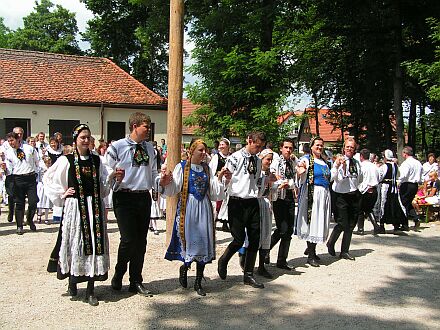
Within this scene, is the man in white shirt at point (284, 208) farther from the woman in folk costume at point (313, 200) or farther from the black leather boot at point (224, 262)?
the black leather boot at point (224, 262)

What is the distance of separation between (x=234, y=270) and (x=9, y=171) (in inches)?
202

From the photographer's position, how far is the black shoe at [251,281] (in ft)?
19.2

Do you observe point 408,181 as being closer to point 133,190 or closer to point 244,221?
point 244,221

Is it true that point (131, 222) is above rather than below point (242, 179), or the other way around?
below

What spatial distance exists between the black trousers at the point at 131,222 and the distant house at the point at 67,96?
18.8 metres

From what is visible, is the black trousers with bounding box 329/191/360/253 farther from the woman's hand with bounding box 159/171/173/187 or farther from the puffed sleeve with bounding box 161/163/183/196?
the woman's hand with bounding box 159/171/173/187

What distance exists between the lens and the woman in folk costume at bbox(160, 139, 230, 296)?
5.40 metres

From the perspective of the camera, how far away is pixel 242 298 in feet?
17.9

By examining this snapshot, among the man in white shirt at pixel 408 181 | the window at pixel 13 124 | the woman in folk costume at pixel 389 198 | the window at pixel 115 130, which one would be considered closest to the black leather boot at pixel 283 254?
the woman in folk costume at pixel 389 198

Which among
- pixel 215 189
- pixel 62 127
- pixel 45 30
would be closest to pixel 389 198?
pixel 215 189

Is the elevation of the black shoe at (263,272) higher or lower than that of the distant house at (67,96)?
lower

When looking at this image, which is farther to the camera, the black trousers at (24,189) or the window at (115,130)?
the window at (115,130)

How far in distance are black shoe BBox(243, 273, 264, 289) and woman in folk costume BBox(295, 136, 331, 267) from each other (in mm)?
1418

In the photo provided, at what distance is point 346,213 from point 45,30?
124ft
